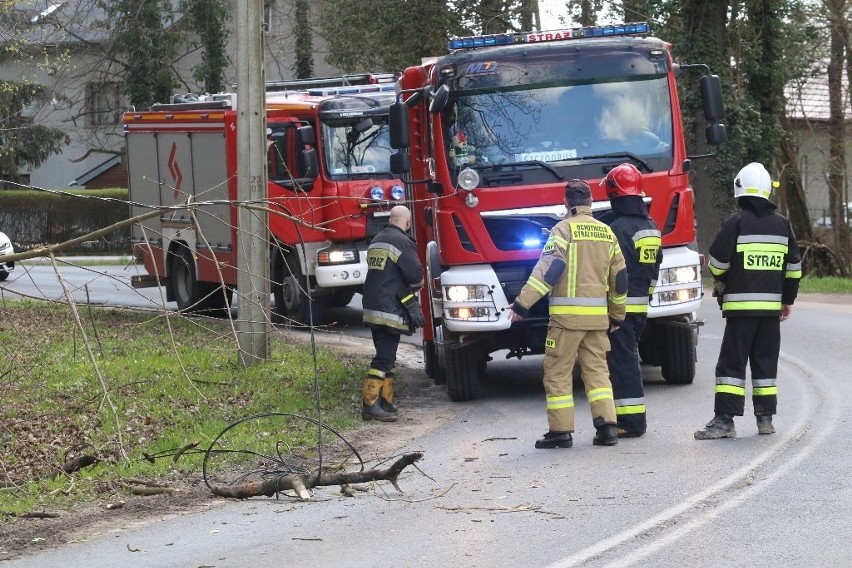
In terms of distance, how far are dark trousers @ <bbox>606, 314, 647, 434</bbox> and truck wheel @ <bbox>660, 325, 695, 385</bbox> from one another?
210cm

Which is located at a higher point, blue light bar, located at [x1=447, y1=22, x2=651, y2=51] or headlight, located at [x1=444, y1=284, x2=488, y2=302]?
blue light bar, located at [x1=447, y1=22, x2=651, y2=51]

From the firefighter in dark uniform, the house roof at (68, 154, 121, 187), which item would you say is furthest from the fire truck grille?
the house roof at (68, 154, 121, 187)

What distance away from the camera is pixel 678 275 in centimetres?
1118

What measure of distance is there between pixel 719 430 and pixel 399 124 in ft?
13.5

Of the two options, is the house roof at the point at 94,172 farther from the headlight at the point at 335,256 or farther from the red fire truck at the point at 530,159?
the red fire truck at the point at 530,159

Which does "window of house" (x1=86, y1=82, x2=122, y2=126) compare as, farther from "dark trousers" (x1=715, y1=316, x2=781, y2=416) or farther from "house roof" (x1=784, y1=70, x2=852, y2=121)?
"dark trousers" (x1=715, y1=316, x2=781, y2=416)

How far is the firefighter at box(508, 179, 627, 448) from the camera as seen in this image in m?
9.03

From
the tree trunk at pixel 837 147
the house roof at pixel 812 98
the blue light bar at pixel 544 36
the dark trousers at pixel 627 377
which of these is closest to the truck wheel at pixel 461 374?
the dark trousers at pixel 627 377

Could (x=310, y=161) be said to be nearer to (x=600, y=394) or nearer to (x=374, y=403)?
(x=374, y=403)

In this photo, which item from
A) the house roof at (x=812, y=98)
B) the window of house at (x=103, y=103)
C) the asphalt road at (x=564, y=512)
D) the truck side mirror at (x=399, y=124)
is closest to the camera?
the asphalt road at (x=564, y=512)

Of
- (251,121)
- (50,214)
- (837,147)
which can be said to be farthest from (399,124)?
(50,214)

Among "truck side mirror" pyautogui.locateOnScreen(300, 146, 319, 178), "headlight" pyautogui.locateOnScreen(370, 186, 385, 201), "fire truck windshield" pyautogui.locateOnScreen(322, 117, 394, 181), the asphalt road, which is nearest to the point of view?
the asphalt road

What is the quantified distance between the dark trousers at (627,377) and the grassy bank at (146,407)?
2.13 metres

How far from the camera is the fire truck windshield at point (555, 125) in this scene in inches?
441
